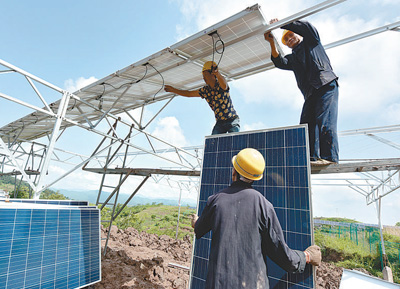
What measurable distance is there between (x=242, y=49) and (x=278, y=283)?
3.56 meters

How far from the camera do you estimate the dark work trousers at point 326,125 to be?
2680 millimetres

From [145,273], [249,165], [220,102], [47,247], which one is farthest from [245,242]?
[145,273]

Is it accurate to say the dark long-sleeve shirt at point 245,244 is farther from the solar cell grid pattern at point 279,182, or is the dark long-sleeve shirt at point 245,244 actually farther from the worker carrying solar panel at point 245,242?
the solar cell grid pattern at point 279,182

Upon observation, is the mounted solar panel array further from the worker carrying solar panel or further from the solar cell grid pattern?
the worker carrying solar panel

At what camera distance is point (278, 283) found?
215cm

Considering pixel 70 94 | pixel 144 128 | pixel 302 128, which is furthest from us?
pixel 144 128

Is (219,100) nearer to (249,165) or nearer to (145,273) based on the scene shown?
(249,165)

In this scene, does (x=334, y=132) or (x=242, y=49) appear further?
(x=242, y=49)

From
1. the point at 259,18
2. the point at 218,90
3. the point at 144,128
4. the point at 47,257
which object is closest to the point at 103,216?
the point at 144,128

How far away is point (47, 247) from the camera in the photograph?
3717 millimetres

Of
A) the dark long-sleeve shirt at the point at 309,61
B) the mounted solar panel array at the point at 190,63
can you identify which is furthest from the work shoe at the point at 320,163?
the mounted solar panel array at the point at 190,63

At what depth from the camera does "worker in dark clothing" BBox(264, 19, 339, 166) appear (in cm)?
268

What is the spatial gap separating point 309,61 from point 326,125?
2.98 ft

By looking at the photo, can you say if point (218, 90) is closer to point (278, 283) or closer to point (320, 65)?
point (320, 65)
